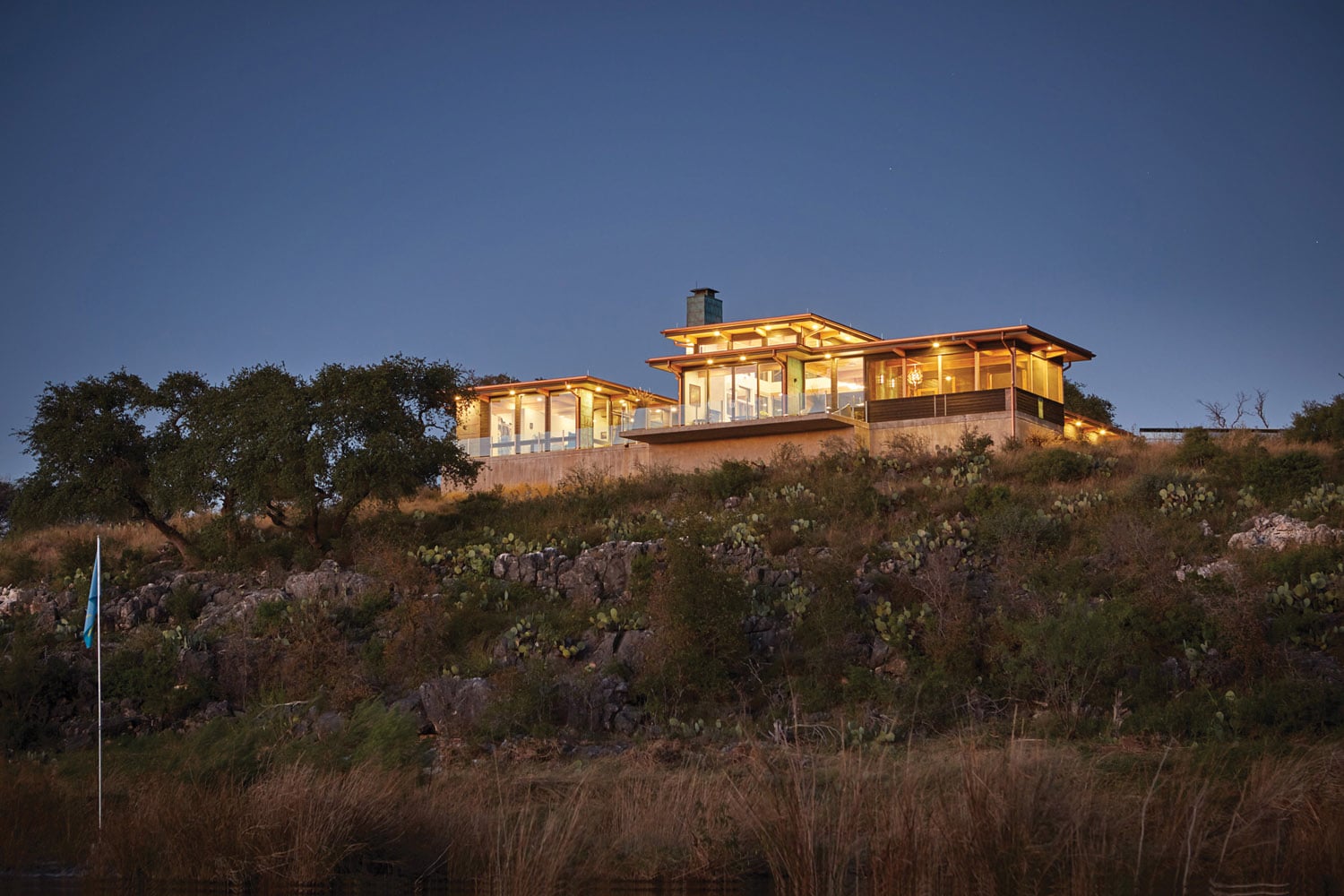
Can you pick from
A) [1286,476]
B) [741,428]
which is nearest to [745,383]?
[741,428]

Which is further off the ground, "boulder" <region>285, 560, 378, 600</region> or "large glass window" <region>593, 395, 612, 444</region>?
"large glass window" <region>593, 395, 612, 444</region>

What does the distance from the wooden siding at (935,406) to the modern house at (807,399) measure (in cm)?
4

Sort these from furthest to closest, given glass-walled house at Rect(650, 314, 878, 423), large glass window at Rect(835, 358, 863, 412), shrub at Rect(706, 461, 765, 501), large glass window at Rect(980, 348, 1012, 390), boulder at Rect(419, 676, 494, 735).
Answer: large glass window at Rect(835, 358, 863, 412) → glass-walled house at Rect(650, 314, 878, 423) → large glass window at Rect(980, 348, 1012, 390) → shrub at Rect(706, 461, 765, 501) → boulder at Rect(419, 676, 494, 735)

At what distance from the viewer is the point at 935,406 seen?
4122cm

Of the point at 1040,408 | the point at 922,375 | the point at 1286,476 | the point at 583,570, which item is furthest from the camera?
the point at 922,375

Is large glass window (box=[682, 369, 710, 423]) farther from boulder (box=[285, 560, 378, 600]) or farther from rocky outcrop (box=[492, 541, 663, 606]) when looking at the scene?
boulder (box=[285, 560, 378, 600])

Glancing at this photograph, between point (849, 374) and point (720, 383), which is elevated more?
point (849, 374)

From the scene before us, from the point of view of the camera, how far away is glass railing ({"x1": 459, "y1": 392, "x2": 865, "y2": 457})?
137 feet

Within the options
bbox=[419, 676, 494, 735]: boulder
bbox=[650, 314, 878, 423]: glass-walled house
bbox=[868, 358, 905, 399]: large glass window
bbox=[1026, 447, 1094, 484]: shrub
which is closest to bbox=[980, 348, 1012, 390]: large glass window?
bbox=[868, 358, 905, 399]: large glass window

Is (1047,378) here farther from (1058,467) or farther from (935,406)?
(1058,467)

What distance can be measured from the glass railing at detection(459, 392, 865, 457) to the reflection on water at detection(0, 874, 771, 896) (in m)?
30.5

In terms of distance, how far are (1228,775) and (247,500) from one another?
2579cm

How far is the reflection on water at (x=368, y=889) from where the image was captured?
10844mm

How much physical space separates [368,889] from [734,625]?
13.7 metres
